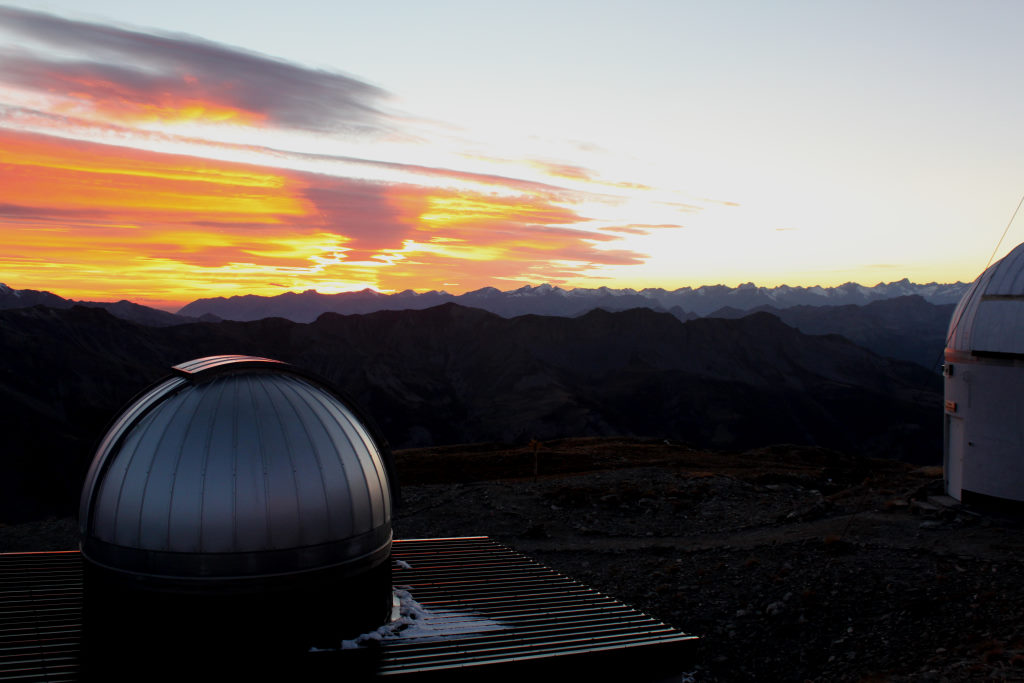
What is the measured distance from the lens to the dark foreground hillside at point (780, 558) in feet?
52.4

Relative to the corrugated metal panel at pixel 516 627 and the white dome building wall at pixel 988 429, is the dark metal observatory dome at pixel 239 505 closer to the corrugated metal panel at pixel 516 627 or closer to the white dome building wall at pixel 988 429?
the corrugated metal panel at pixel 516 627

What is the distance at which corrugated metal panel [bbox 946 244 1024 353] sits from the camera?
→ 21.7 m

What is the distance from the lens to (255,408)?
944cm

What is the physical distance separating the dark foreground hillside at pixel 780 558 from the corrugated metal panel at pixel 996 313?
531 cm

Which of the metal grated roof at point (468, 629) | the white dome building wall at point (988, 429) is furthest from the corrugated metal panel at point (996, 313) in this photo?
the metal grated roof at point (468, 629)

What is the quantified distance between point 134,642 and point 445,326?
17552cm

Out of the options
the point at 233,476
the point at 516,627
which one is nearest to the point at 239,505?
the point at 233,476

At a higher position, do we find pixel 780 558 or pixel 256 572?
pixel 256 572

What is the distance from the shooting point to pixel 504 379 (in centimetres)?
15788

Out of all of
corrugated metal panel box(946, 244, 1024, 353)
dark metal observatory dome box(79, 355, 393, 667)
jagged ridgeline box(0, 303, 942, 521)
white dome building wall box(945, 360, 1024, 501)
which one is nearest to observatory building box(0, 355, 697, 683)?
dark metal observatory dome box(79, 355, 393, 667)

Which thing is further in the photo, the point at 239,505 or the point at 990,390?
the point at 990,390

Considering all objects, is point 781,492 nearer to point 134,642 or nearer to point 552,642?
point 552,642

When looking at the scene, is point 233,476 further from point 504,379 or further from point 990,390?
point 504,379

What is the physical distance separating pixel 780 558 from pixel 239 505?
1822 cm
